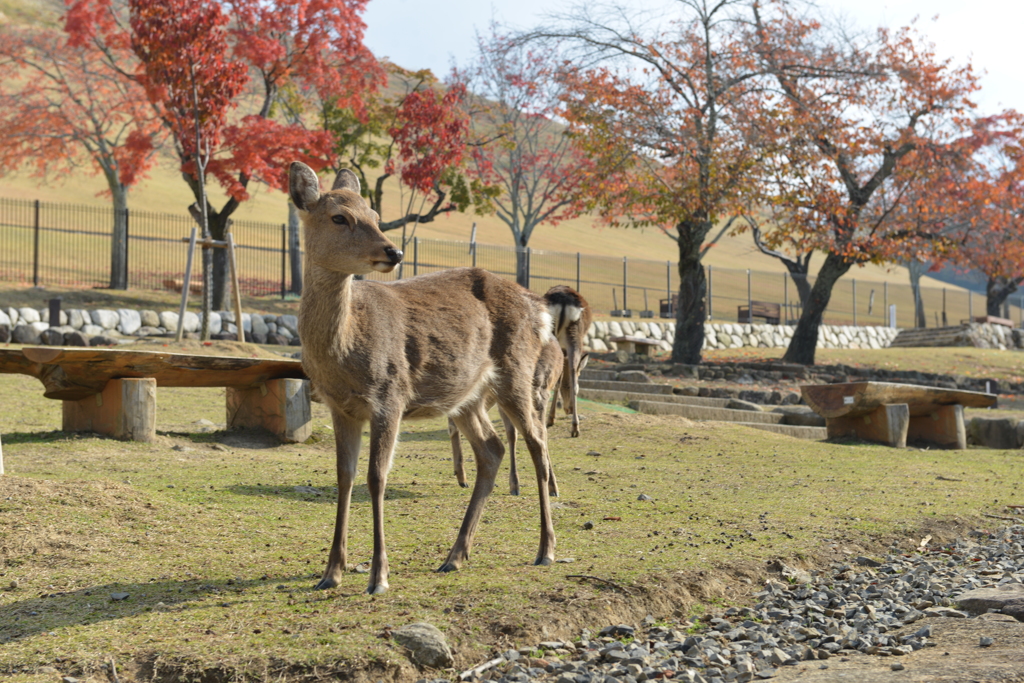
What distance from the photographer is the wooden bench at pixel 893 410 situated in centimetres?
1057

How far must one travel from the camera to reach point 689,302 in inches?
779

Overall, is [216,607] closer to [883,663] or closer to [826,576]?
[883,663]

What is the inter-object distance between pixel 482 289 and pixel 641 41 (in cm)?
1462

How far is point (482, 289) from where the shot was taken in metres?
5.19

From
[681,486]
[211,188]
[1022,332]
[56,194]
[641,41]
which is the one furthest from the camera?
[211,188]

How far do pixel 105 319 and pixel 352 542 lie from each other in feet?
46.0

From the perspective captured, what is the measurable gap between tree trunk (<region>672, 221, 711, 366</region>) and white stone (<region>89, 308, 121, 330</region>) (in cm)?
1147

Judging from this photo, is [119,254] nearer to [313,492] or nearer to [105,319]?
[105,319]

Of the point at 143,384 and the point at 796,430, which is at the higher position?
the point at 143,384

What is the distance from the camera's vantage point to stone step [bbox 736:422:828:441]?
11500mm

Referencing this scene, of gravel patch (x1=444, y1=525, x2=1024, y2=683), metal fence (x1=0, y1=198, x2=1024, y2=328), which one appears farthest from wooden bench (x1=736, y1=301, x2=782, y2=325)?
gravel patch (x1=444, y1=525, x2=1024, y2=683)

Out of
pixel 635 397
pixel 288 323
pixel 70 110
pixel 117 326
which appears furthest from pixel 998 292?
pixel 70 110

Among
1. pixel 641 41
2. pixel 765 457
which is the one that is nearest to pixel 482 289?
pixel 765 457

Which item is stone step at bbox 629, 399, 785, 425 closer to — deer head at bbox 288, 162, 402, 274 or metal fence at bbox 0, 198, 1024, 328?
deer head at bbox 288, 162, 402, 274
